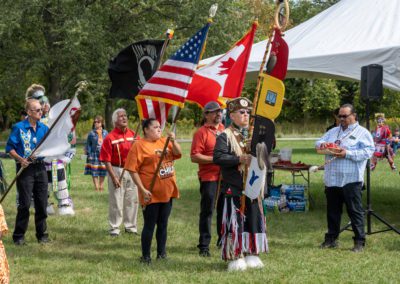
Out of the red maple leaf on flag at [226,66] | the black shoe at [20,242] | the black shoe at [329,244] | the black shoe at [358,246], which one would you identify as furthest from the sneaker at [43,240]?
the black shoe at [358,246]

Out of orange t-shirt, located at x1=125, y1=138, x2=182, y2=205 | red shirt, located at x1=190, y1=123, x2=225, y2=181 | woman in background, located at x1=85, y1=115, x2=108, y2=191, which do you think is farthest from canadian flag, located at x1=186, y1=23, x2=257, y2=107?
woman in background, located at x1=85, y1=115, x2=108, y2=191

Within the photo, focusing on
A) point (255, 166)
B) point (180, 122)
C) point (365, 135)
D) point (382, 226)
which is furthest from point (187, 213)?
point (180, 122)

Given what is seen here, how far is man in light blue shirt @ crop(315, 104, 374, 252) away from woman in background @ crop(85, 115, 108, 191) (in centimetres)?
687

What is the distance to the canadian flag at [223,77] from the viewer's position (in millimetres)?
7461

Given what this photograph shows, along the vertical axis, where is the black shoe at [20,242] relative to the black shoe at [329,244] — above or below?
above

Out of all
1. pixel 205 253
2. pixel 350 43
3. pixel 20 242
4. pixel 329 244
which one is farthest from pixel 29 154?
pixel 350 43

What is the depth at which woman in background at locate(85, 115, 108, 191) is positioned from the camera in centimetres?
1352

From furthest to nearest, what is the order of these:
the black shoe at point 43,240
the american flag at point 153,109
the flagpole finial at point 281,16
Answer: the black shoe at point 43,240 < the american flag at point 153,109 < the flagpole finial at point 281,16

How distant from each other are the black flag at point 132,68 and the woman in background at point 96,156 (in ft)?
17.3

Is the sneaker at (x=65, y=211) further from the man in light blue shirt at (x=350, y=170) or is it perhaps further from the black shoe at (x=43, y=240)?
the man in light blue shirt at (x=350, y=170)

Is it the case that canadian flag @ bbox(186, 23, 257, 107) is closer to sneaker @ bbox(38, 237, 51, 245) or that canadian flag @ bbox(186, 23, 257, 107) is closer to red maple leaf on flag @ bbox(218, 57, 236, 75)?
red maple leaf on flag @ bbox(218, 57, 236, 75)

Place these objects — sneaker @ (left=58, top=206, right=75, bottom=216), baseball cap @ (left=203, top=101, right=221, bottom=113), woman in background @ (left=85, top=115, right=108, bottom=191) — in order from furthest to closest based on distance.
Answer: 1. woman in background @ (left=85, top=115, right=108, bottom=191)
2. sneaker @ (left=58, top=206, right=75, bottom=216)
3. baseball cap @ (left=203, top=101, right=221, bottom=113)

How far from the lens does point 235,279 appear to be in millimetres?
6059

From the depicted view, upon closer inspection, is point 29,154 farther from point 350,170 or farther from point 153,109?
point 350,170
